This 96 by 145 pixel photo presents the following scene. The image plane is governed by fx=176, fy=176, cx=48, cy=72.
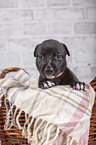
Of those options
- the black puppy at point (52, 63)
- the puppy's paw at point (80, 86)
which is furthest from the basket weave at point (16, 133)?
the black puppy at point (52, 63)

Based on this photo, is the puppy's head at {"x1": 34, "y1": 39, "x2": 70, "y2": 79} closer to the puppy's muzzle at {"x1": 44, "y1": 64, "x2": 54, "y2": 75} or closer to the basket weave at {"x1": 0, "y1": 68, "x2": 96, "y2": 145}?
the puppy's muzzle at {"x1": 44, "y1": 64, "x2": 54, "y2": 75}

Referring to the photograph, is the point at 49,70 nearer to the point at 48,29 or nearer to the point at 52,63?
the point at 52,63

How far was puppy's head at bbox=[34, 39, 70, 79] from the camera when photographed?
3.47ft

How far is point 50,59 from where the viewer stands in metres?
1.08

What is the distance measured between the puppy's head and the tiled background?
78 cm

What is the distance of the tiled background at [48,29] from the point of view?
187cm

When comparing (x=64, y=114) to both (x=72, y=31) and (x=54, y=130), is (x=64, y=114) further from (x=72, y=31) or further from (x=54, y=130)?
(x=72, y=31)

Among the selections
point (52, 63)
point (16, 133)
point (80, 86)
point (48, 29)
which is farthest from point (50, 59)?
point (48, 29)

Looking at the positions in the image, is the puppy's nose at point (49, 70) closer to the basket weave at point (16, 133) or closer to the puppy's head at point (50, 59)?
the puppy's head at point (50, 59)

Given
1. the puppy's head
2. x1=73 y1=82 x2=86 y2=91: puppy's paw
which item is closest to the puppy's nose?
the puppy's head

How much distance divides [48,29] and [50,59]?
0.90m

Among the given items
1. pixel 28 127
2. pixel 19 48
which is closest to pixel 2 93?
pixel 28 127

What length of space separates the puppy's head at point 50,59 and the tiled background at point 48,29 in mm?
778

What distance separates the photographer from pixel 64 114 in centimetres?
82
